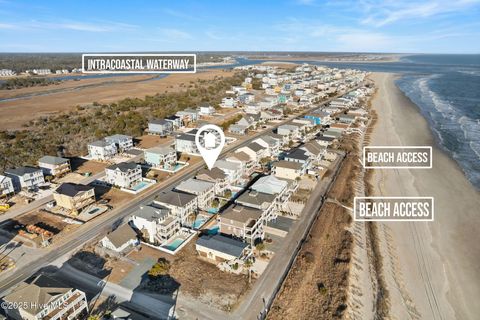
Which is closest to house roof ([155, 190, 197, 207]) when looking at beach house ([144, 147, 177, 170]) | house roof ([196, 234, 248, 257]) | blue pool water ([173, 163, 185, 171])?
house roof ([196, 234, 248, 257])

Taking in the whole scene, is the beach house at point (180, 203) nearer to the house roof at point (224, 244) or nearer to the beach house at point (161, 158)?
the house roof at point (224, 244)

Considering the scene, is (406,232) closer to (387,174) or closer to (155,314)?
(387,174)

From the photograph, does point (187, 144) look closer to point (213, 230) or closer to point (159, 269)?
point (213, 230)

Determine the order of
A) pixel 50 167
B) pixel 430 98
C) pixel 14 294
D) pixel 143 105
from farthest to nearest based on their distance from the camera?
pixel 430 98
pixel 143 105
pixel 50 167
pixel 14 294

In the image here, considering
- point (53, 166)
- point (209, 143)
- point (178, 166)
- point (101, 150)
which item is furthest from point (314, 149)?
point (53, 166)

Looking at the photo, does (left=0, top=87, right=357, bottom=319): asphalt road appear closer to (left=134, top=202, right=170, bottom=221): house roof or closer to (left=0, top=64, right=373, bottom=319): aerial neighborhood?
(left=0, top=64, right=373, bottom=319): aerial neighborhood

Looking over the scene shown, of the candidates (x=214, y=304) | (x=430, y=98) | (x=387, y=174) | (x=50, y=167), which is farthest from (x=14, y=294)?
(x=430, y=98)

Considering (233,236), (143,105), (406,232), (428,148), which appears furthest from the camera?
(143,105)

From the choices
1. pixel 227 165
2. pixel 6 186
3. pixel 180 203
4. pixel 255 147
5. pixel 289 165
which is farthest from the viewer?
pixel 255 147
